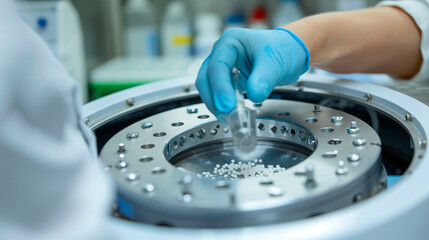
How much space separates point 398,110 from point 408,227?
0.94 ft

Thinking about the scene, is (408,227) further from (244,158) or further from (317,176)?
(244,158)

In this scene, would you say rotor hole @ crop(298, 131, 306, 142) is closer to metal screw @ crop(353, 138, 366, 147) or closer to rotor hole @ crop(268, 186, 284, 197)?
metal screw @ crop(353, 138, 366, 147)

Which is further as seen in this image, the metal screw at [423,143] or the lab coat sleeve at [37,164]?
the metal screw at [423,143]

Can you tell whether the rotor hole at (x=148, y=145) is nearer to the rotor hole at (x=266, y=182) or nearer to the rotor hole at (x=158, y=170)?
the rotor hole at (x=158, y=170)

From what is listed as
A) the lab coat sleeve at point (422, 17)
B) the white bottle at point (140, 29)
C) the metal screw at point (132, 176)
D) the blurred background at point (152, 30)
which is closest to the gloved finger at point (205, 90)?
the metal screw at point (132, 176)

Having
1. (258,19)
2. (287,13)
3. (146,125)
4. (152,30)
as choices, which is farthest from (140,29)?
(146,125)

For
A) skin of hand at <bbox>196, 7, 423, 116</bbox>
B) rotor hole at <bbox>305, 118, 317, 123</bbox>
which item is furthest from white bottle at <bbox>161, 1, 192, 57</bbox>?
rotor hole at <bbox>305, 118, 317, 123</bbox>

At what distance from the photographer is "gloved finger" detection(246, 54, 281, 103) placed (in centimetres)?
66

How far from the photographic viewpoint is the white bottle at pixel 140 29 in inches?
71.7

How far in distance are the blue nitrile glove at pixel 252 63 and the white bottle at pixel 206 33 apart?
0.99 m

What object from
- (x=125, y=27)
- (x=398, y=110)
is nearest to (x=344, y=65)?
(x=398, y=110)

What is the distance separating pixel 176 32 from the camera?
1.80 meters

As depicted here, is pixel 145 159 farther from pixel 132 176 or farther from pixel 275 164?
pixel 275 164

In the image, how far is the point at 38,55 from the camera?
0.39 m
